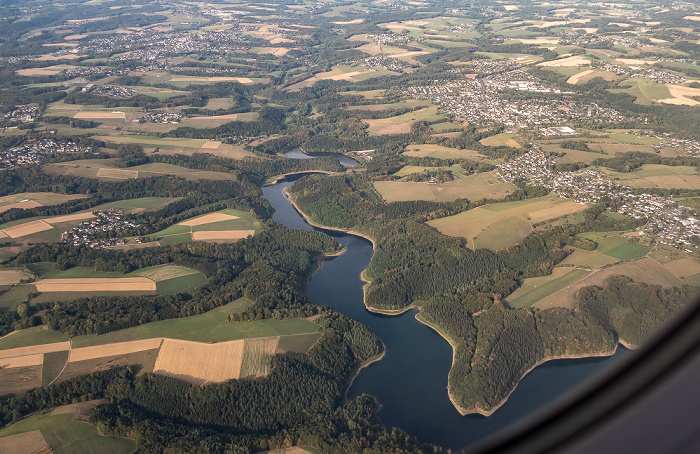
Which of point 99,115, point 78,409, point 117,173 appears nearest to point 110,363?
point 78,409

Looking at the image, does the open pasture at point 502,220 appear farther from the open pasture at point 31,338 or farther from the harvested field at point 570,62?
the harvested field at point 570,62

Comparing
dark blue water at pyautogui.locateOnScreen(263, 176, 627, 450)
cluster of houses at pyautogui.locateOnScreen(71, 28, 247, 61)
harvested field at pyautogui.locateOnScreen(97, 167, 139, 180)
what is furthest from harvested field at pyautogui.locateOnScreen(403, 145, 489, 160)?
cluster of houses at pyautogui.locateOnScreen(71, 28, 247, 61)

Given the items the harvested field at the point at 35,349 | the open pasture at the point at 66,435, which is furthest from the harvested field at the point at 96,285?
the open pasture at the point at 66,435

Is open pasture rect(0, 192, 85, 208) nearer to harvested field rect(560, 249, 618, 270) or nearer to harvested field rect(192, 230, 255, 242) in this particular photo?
harvested field rect(192, 230, 255, 242)

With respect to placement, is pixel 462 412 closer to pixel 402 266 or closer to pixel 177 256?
pixel 402 266

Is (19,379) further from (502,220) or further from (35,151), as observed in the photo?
(35,151)

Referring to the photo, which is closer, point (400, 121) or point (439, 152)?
point (439, 152)
